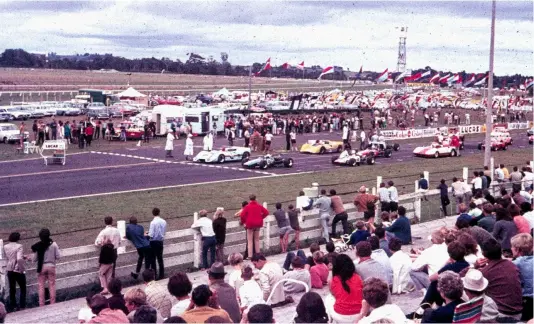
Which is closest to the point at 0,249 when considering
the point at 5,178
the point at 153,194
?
the point at 153,194

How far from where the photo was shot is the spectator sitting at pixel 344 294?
8.88 meters

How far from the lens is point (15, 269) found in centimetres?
1286

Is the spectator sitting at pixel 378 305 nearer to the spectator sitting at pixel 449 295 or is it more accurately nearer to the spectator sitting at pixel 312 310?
the spectator sitting at pixel 449 295

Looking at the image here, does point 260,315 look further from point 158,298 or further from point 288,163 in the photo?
point 288,163

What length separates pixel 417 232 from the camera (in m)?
20.5

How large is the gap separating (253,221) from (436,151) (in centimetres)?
3211

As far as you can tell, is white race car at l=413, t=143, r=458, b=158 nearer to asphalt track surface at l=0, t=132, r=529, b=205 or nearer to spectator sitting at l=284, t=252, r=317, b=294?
asphalt track surface at l=0, t=132, r=529, b=205

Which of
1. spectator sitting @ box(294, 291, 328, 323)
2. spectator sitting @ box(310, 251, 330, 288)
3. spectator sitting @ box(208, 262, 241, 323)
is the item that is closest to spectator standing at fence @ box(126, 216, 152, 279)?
spectator sitting @ box(310, 251, 330, 288)

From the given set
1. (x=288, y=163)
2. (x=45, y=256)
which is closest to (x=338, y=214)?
(x=45, y=256)

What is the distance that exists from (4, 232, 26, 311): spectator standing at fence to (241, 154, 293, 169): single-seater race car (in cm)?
2529

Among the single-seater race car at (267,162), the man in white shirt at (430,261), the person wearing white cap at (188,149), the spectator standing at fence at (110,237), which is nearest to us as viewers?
the man in white shirt at (430,261)

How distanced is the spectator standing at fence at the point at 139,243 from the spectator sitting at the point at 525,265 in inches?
314

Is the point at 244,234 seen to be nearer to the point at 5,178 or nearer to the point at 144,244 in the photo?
the point at 144,244

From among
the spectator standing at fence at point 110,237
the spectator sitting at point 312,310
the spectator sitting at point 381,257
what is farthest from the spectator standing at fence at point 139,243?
the spectator sitting at point 312,310
